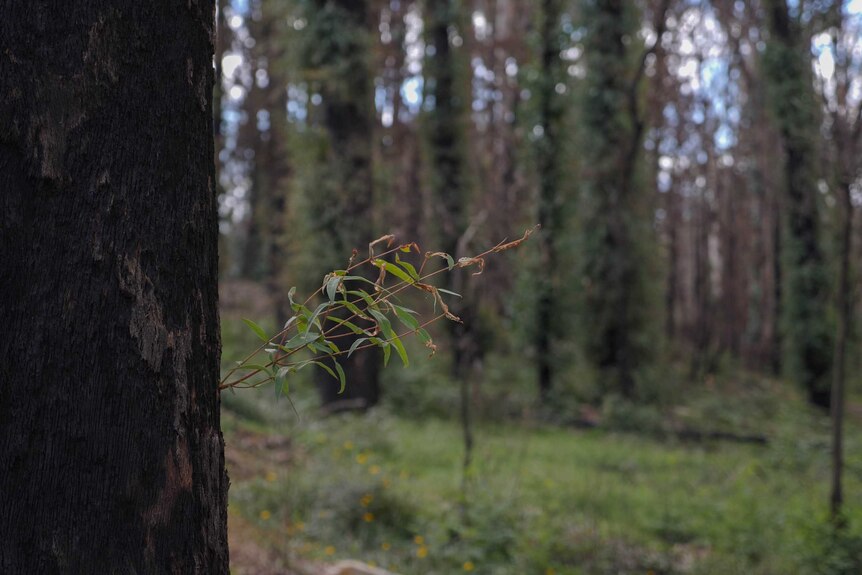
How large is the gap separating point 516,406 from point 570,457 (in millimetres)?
3181

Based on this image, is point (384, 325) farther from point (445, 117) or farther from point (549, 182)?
point (445, 117)

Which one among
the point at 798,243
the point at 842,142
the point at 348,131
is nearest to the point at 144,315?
the point at 842,142

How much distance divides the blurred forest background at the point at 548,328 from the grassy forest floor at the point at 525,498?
35 millimetres

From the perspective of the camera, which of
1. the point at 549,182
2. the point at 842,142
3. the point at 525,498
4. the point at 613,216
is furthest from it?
the point at 549,182

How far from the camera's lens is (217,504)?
143cm

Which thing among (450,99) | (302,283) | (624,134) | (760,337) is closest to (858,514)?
(302,283)

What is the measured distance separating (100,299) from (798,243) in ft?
48.9

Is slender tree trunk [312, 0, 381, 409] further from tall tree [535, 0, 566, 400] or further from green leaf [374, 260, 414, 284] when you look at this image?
green leaf [374, 260, 414, 284]

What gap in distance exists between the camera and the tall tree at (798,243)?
14.0 meters

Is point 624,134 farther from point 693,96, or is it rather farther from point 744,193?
point 744,193

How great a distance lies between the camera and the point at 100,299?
1.26m

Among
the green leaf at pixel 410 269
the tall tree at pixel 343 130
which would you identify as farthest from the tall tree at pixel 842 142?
the tall tree at pixel 343 130

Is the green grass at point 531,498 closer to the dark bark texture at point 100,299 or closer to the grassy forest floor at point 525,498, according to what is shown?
the grassy forest floor at point 525,498

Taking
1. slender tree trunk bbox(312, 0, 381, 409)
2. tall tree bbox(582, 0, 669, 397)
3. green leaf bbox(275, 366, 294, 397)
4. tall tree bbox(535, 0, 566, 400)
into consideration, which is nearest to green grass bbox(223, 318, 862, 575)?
slender tree trunk bbox(312, 0, 381, 409)
